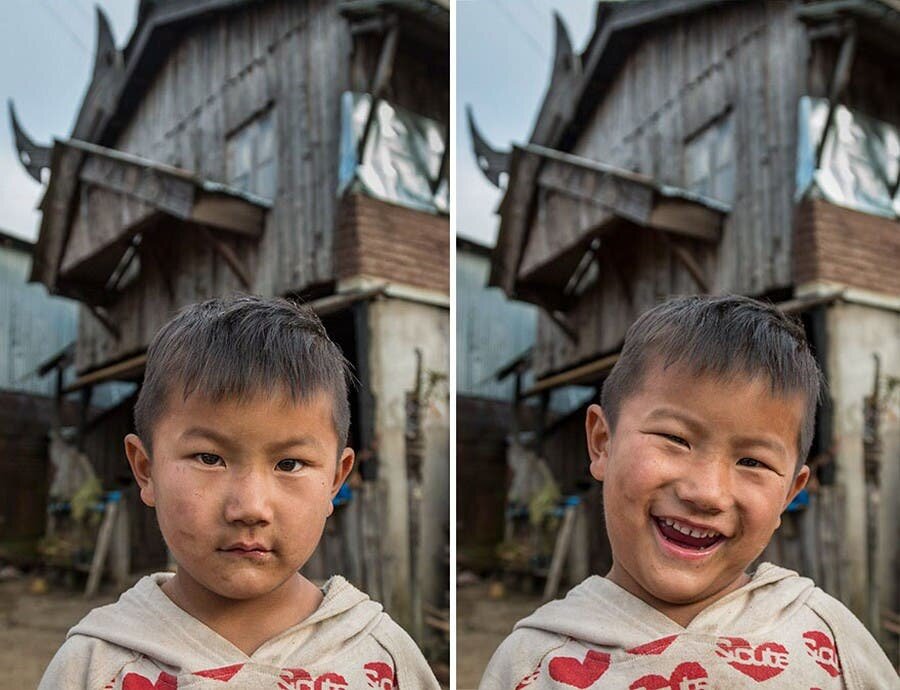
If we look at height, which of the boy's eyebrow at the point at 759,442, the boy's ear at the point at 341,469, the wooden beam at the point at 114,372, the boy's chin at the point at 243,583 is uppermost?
the wooden beam at the point at 114,372

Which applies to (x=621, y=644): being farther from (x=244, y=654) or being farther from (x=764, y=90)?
(x=764, y=90)

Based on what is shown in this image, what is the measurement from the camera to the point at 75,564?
242 centimetres

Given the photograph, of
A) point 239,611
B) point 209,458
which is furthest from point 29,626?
point 209,458

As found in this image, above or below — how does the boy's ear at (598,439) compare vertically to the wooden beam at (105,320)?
below

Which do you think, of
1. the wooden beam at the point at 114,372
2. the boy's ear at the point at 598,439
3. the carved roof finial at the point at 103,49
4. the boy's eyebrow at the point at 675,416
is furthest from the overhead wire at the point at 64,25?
the boy's eyebrow at the point at 675,416

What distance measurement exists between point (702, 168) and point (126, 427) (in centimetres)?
147

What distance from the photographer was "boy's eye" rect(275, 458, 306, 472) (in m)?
1.47

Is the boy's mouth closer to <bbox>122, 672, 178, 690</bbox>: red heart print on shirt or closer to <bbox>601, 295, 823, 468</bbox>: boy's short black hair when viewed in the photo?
<bbox>601, 295, 823, 468</bbox>: boy's short black hair

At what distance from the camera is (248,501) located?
141 cm

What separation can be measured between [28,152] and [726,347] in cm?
167

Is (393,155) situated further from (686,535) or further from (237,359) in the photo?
(686,535)

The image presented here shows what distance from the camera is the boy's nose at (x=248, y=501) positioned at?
1406 mm

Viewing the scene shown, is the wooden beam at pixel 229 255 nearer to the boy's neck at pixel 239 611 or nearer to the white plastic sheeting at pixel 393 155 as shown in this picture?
the white plastic sheeting at pixel 393 155

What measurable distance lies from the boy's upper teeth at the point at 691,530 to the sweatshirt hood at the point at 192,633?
1.49 ft
